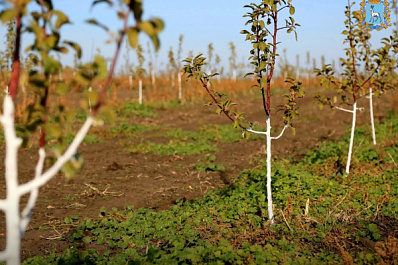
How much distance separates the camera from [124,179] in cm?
741

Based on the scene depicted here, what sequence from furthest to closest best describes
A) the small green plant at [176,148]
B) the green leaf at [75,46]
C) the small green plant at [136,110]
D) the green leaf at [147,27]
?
the small green plant at [136,110]
the small green plant at [176,148]
the green leaf at [75,46]
the green leaf at [147,27]

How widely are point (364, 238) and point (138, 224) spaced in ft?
8.47

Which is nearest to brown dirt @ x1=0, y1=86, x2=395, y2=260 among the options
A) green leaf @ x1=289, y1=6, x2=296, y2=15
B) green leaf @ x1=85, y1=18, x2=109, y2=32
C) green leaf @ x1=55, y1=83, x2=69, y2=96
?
green leaf @ x1=289, y1=6, x2=296, y2=15

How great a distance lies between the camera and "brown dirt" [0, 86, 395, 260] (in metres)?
5.32

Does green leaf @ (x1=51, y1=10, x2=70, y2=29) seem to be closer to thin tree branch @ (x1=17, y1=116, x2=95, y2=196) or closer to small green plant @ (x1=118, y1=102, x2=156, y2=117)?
thin tree branch @ (x1=17, y1=116, x2=95, y2=196)

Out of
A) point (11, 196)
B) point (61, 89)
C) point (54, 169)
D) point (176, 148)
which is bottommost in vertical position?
point (176, 148)

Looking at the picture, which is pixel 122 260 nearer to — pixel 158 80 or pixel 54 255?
pixel 54 255

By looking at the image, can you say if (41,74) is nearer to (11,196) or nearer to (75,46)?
(75,46)

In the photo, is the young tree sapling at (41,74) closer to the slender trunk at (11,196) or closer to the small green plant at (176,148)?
the slender trunk at (11,196)

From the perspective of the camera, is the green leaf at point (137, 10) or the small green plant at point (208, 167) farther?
the small green plant at point (208, 167)

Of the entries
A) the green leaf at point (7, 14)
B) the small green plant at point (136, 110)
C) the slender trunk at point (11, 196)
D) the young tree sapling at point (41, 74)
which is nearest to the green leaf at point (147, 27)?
the young tree sapling at point (41, 74)

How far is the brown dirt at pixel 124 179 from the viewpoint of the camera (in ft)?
17.5

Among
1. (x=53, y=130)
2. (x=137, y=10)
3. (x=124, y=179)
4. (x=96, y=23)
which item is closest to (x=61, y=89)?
(x=53, y=130)

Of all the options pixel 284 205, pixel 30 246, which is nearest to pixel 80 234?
pixel 30 246
